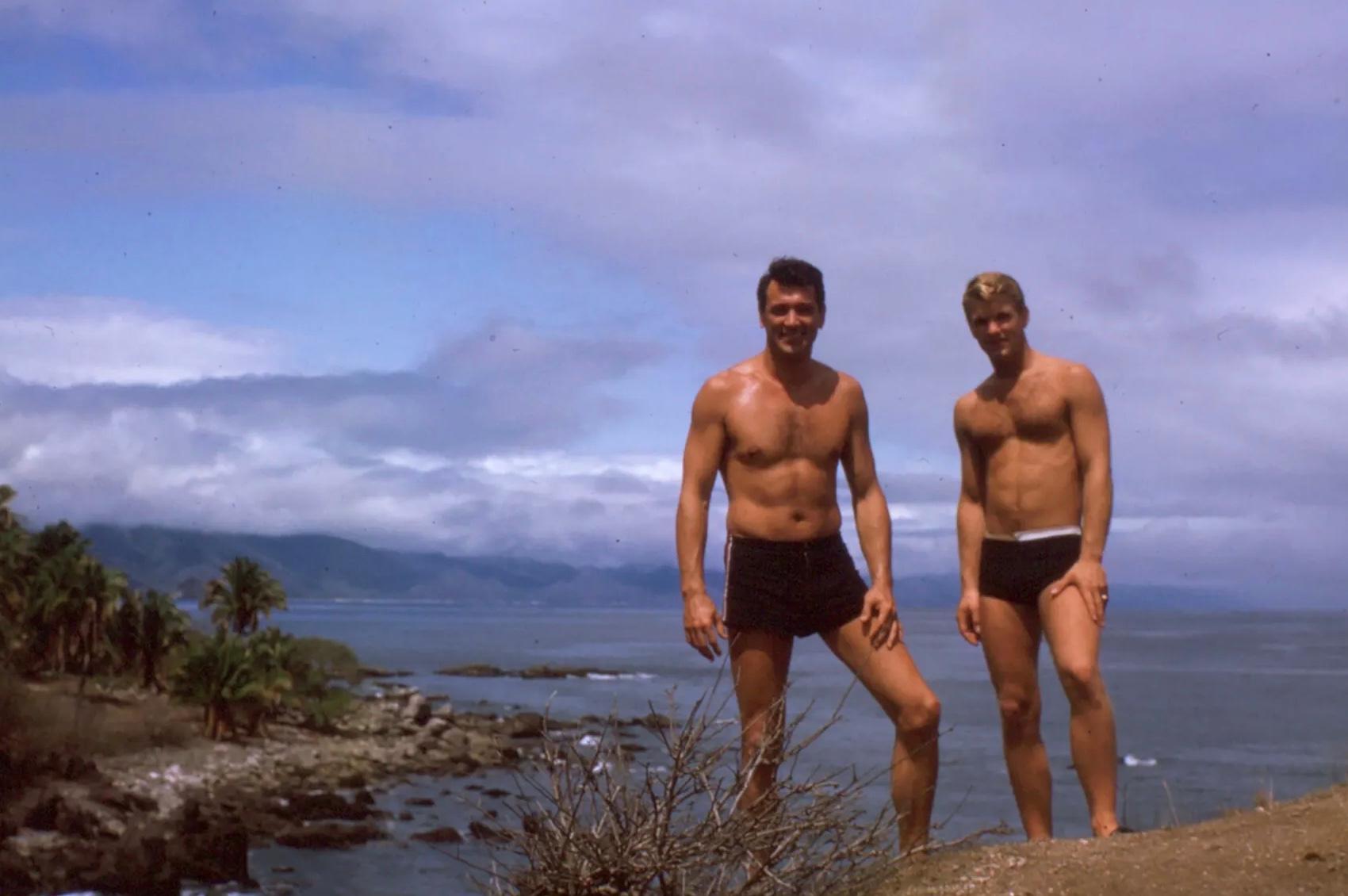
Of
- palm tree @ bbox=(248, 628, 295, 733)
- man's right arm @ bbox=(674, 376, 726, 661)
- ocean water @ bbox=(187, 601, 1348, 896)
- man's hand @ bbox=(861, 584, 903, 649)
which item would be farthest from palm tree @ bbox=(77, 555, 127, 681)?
man's hand @ bbox=(861, 584, 903, 649)

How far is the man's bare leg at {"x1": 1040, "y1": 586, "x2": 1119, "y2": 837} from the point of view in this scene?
6562 mm

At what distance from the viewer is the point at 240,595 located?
51500 millimetres

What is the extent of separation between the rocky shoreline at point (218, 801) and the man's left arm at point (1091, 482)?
1694 cm

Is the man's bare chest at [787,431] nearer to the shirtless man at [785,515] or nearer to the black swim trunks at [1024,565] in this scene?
the shirtless man at [785,515]

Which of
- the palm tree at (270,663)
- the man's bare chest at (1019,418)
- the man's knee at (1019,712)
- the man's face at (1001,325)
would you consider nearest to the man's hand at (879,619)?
the man's knee at (1019,712)

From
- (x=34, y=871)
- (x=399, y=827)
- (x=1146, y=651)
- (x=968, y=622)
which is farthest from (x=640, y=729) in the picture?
(x=1146, y=651)

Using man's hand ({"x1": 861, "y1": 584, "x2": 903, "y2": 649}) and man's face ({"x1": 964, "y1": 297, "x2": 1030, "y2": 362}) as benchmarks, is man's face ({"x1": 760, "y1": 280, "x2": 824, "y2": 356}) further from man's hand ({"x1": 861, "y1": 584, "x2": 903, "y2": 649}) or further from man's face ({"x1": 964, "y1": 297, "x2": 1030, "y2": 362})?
man's hand ({"x1": 861, "y1": 584, "x2": 903, "y2": 649})

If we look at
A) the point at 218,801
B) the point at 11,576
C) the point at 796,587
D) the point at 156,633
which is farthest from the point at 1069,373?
the point at 156,633

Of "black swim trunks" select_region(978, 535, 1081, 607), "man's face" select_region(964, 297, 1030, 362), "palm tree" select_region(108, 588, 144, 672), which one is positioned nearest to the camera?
"black swim trunks" select_region(978, 535, 1081, 607)

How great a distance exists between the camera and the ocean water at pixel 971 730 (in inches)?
1313

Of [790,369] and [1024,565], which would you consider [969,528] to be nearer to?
[1024,565]

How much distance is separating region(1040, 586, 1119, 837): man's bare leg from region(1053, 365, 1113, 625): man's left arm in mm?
70

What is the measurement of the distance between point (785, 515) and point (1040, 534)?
119 centimetres

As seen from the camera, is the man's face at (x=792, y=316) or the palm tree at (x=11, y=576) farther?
the palm tree at (x=11, y=576)
